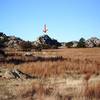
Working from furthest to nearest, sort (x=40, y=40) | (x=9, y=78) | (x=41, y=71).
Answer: (x=40, y=40), (x=41, y=71), (x=9, y=78)

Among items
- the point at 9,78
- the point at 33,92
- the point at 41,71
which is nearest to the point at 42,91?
the point at 33,92

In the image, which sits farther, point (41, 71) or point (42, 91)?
point (41, 71)

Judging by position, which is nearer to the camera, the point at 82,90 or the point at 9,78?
the point at 82,90

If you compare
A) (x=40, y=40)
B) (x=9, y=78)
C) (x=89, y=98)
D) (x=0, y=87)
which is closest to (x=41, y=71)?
(x=9, y=78)

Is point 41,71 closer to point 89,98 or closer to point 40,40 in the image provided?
point 89,98

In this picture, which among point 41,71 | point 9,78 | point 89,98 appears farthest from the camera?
point 41,71

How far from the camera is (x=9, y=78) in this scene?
18516 mm

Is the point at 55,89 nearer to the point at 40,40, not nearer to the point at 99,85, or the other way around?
the point at 99,85

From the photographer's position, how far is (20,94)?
527 inches

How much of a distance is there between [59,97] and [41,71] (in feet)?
34.4

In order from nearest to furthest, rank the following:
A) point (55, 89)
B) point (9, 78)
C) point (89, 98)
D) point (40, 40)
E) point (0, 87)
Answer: point (89, 98)
point (55, 89)
point (0, 87)
point (9, 78)
point (40, 40)

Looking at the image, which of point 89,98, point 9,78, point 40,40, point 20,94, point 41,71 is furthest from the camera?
point 40,40

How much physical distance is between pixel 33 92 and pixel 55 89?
1348mm

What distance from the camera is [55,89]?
47.9ft
